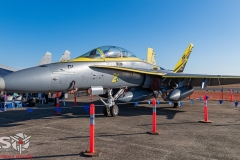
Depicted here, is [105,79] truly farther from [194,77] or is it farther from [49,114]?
[194,77]

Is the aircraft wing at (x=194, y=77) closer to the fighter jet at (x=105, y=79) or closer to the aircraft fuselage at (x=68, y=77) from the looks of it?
the fighter jet at (x=105, y=79)

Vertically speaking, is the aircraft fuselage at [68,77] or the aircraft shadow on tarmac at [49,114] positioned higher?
the aircraft fuselage at [68,77]

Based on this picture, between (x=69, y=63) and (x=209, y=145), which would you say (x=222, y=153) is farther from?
(x=69, y=63)

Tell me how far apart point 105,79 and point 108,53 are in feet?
4.42

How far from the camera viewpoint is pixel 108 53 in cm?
948

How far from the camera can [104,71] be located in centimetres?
895

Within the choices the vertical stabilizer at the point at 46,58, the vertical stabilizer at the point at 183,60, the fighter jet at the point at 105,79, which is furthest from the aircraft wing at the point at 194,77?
the vertical stabilizer at the point at 46,58

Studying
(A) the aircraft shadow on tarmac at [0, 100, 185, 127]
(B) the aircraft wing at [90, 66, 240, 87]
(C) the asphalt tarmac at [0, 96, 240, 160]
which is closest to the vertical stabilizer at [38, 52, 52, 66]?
(A) the aircraft shadow on tarmac at [0, 100, 185, 127]

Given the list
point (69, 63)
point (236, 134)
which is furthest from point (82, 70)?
point (236, 134)

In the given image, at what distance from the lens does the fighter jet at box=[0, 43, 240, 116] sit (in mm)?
6543

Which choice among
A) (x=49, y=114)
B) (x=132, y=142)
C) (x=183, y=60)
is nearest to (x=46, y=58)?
(x=183, y=60)

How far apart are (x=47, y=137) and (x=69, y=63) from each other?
125 inches

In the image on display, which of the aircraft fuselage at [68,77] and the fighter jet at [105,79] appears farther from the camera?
the fighter jet at [105,79]

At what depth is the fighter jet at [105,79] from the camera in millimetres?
6543
